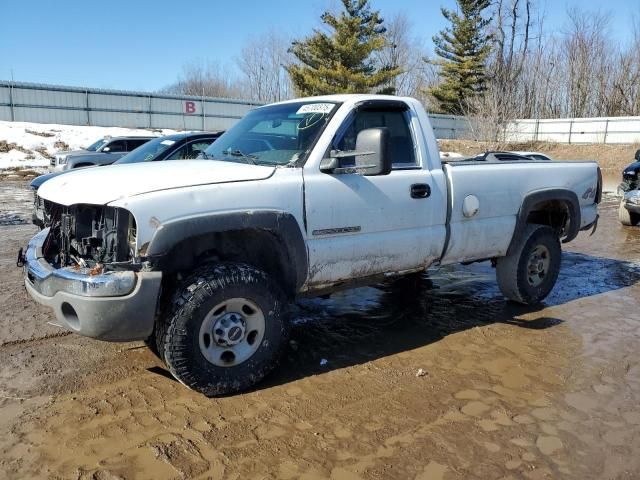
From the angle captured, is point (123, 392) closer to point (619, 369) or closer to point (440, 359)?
point (440, 359)

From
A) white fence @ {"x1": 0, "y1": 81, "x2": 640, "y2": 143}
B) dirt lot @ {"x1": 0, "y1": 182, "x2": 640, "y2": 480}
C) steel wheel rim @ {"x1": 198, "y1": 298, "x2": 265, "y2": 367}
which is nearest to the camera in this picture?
dirt lot @ {"x1": 0, "y1": 182, "x2": 640, "y2": 480}

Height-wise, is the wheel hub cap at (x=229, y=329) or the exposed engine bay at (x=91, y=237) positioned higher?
the exposed engine bay at (x=91, y=237)

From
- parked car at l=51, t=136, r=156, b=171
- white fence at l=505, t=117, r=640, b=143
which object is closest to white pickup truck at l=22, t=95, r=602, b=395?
parked car at l=51, t=136, r=156, b=171

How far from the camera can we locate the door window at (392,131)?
433 centimetres

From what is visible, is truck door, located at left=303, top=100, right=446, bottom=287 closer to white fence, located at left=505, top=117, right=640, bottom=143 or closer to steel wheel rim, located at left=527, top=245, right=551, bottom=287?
steel wheel rim, located at left=527, top=245, right=551, bottom=287

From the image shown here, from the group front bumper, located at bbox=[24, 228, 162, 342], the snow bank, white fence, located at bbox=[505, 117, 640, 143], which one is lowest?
front bumper, located at bbox=[24, 228, 162, 342]

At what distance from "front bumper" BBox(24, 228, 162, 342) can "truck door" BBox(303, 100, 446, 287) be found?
1.19 metres

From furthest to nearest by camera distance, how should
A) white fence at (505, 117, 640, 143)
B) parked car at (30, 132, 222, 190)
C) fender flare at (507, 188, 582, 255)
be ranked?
white fence at (505, 117, 640, 143)
parked car at (30, 132, 222, 190)
fender flare at (507, 188, 582, 255)

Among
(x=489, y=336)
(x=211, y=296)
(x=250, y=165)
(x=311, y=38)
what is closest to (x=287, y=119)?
(x=250, y=165)

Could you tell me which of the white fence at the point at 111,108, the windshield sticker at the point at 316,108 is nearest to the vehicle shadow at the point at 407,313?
the windshield sticker at the point at 316,108

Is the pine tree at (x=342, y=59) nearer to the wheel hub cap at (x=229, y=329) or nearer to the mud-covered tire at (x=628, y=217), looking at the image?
the mud-covered tire at (x=628, y=217)

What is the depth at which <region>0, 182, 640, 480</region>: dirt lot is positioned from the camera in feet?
9.71

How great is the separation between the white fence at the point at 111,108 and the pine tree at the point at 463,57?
1769 centimetres

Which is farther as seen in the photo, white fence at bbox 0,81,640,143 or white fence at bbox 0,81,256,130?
white fence at bbox 0,81,640,143
